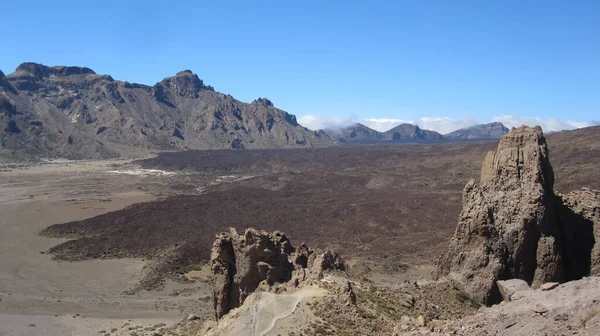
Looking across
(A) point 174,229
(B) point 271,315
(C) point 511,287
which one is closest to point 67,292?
(A) point 174,229

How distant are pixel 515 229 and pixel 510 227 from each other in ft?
0.74

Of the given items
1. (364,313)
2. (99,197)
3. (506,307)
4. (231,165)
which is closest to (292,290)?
(364,313)

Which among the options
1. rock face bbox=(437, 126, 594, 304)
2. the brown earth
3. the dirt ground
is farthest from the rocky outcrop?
the dirt ground

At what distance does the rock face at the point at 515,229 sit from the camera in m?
18.7

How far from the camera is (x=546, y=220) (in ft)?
61.6

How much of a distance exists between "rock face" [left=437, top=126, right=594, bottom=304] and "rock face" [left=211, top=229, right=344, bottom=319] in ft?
17.8

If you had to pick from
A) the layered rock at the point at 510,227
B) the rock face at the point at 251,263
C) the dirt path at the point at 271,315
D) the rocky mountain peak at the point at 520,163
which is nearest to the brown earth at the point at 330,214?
the rock face at the point at 251,263

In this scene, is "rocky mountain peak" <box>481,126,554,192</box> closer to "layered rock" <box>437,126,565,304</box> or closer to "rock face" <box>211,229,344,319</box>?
"layered rock" <box>437,126,565,304</box>

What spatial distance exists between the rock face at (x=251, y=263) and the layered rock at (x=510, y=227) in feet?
17.7

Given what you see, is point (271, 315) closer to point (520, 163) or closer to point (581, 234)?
point (520, 163)

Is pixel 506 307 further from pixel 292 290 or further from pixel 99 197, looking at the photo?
pixel 99 197

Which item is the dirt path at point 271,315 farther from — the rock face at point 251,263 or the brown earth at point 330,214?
the brown earth at point 330,214

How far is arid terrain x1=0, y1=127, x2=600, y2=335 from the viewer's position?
3666 centimetres

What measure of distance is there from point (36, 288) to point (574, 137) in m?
106
